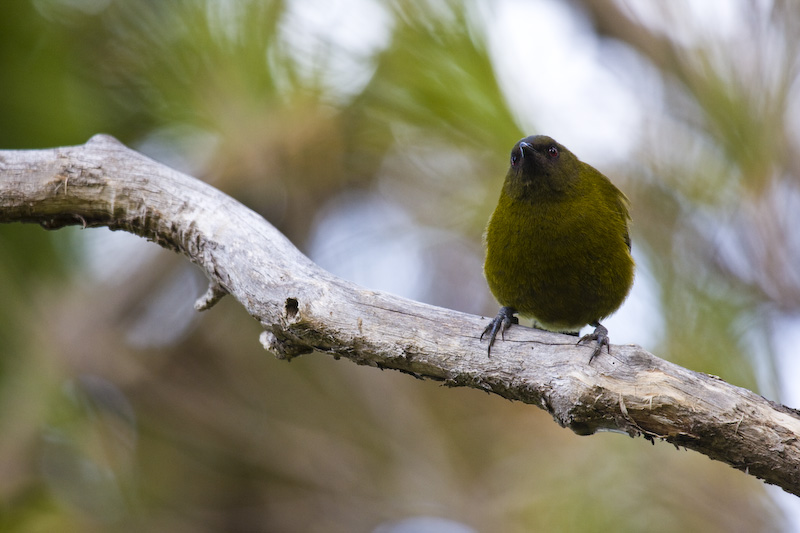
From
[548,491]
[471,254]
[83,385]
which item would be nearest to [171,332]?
[83,385]

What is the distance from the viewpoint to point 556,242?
10.3 feet

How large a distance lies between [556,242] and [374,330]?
1.06 meters

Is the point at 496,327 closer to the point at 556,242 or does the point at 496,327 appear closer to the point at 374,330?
the point at 374,330

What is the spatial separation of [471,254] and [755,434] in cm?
256

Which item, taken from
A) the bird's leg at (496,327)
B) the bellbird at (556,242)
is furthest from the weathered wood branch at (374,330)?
the bellbird at (556,242)

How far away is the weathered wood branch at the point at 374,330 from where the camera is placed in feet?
7.18

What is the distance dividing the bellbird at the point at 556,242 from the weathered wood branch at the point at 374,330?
633mm

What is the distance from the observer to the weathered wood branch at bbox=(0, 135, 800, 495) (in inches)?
86.2

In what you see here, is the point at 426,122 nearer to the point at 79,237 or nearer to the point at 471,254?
the point at 471,254

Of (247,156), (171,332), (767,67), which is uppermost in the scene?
(767,67)

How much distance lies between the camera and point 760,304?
8.88ft

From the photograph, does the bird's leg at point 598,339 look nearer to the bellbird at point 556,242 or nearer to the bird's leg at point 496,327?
the bird's leg at point 496,327

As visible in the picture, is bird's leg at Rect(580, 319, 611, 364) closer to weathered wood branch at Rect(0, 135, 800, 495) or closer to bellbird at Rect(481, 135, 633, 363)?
weathered wood branch at Rect(0, 135, 800, 495)

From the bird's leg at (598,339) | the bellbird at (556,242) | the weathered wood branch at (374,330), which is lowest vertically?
the weathered wood branch at (374,330)
